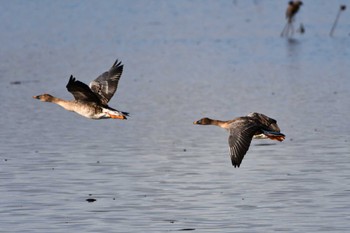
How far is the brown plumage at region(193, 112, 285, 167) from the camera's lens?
13.9 m

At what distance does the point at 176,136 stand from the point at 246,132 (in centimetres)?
623

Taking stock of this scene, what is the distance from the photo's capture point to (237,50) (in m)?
36.8

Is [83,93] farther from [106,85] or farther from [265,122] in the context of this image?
[265,122]

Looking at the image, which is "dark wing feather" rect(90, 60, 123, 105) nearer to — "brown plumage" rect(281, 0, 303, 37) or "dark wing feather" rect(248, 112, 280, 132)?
"dark wing feather" rect(248, 112, 280, 132)

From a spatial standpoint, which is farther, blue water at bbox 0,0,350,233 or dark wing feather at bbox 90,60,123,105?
dark wing feather at bbox 90,60,123,105

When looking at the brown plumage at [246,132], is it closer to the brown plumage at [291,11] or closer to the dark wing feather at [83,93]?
the dark wing feather at [83,93]

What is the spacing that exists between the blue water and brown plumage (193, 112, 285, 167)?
92 centimetres

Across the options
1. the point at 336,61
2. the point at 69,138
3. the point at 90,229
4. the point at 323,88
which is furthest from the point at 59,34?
the point at 90,229

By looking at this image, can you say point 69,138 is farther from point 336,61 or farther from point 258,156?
point 336,61

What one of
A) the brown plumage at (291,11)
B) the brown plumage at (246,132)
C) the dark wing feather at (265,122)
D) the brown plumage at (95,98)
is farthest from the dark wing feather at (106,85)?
the brown plumage at (291,11)

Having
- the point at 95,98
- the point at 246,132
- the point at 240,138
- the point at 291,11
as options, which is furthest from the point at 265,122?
the point at 291,11

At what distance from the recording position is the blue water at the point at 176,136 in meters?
14.5

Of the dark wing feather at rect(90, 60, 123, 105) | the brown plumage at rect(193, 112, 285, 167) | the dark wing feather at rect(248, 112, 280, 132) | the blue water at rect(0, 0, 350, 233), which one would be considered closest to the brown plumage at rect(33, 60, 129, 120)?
the dark wing feather at rect(90, 60, 123, 105)

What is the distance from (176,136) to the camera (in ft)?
67.4
